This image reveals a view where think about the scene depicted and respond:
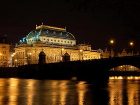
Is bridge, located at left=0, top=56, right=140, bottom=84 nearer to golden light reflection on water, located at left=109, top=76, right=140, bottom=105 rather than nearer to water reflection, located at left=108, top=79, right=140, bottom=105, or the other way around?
golden light reflection on water, located at left=109, top=76, right=140, bottom=105

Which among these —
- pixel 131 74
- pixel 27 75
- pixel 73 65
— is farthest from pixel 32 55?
pixel 73 65

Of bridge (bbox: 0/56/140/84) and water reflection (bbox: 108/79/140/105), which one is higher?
bridge (bbox: 0/56/140/84)

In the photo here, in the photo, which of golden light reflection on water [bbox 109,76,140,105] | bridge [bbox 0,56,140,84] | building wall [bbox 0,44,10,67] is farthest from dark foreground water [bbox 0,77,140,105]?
building wall [bbox 0,44,10,67]

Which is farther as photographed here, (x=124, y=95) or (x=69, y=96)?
(x=124, y=95)

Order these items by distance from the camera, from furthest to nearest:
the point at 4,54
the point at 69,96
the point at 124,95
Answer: the point at 4,54
the point at 124,95
the point at 69,96

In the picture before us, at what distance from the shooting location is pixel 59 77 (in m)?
92.8

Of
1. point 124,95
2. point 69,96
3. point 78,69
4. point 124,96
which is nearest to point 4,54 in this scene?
point 78,69

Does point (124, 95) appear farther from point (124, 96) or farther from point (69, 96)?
point (69, 96)

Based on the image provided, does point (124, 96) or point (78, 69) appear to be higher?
point (78, 69)

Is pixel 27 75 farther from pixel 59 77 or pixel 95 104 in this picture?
pixel 95 104

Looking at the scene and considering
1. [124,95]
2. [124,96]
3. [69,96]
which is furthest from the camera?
[124,95]

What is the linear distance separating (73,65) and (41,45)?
370 feet

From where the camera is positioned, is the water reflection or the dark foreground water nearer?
the dark foreground water

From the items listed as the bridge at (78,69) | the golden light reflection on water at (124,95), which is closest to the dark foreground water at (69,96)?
the golden light reflection on water at (124,95)
